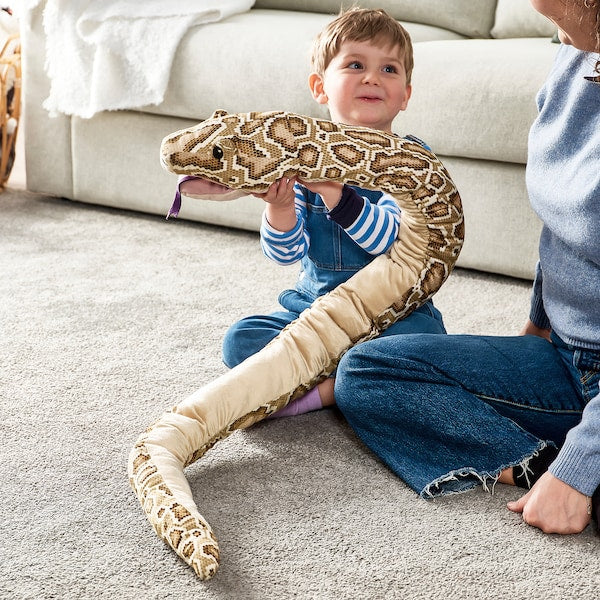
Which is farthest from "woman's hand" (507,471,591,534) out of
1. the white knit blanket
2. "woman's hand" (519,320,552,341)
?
the white knit blanket

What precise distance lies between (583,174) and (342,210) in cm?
33

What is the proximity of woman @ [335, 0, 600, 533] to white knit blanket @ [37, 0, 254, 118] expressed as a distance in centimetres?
128

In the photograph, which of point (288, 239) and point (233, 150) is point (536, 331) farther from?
point (233, 150)

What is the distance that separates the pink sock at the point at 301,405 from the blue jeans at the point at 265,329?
0.36ft

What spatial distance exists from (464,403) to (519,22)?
5.20 feet

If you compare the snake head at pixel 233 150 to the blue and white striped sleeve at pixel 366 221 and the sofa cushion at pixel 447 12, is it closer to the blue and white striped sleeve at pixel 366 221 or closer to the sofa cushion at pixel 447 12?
the blue and white striped sleeve at pixel 366 221

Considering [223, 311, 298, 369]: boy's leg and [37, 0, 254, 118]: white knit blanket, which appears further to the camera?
[37, 0, 254, 118]: white knit blanket

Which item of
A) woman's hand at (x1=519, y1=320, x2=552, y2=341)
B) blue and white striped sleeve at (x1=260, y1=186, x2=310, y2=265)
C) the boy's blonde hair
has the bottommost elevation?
woman's hand at (x1=519, y1=320, x2=552, y2=341)

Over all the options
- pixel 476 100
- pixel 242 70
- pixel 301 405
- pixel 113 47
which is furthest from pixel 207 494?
pixel 113 47

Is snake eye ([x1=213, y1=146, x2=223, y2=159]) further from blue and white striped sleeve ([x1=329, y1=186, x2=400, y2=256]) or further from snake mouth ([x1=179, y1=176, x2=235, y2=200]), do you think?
blue and white striped sleeve ([x1=329, y1=186, x2=400, y2=256])

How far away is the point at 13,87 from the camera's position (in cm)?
262

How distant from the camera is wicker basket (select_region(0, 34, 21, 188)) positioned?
8.50 feet

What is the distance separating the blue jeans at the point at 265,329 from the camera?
4.63 ft

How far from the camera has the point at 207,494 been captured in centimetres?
116
